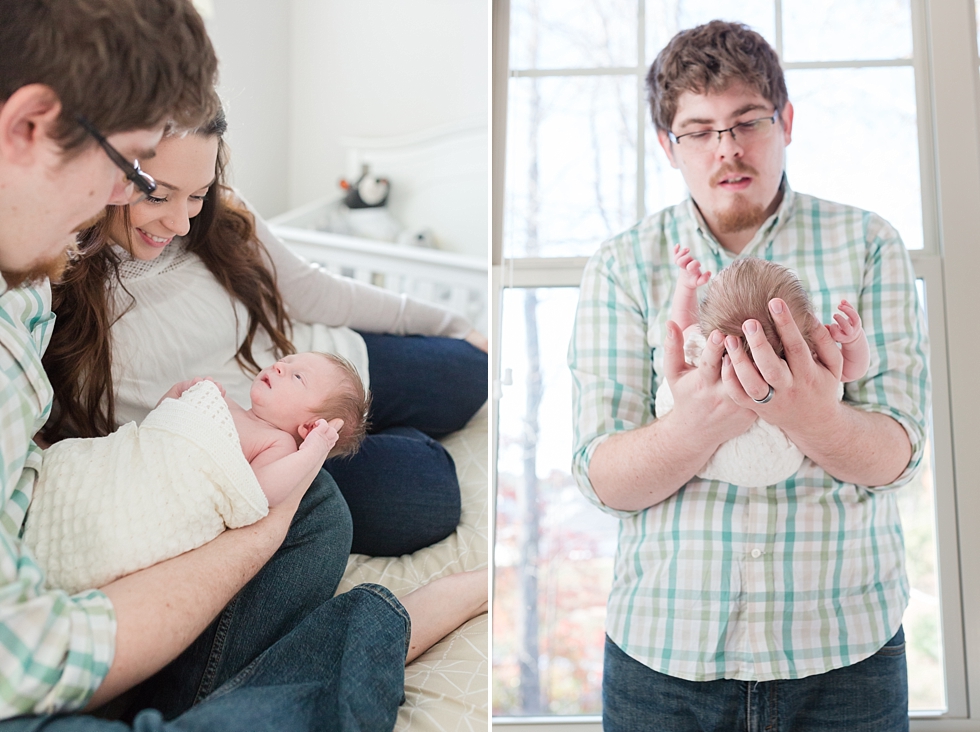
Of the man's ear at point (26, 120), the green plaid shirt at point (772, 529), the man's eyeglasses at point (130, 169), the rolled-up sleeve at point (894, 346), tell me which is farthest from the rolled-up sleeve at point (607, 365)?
the man's ear at point (26, 120)

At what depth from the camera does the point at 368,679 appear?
2.67 feet

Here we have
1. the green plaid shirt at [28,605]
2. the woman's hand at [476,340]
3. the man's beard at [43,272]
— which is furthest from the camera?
the woman's hand at [476,340]

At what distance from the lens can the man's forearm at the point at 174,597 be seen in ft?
2.34

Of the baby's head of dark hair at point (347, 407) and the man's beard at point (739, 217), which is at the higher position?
the man's beard at point (739, 217)

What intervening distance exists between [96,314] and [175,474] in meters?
0.23

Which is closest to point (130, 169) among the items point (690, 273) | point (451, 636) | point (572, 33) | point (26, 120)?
point (26, 120)

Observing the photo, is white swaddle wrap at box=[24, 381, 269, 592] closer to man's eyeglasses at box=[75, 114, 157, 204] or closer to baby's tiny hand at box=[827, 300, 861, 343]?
man's eyeglasses at box=[75, 114, 157, 204]

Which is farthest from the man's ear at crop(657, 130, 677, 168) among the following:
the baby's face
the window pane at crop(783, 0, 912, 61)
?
the baby's face

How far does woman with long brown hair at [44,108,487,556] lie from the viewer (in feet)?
2.77

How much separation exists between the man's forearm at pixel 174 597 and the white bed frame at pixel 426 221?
43 cm

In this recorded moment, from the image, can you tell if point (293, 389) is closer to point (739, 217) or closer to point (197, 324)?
point (197, 324)

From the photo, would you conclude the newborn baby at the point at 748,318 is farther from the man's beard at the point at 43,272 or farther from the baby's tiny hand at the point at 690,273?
the man's beard at the point at 43,272

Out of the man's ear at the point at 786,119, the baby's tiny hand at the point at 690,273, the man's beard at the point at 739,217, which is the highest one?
the man's ear at the point at 786,119

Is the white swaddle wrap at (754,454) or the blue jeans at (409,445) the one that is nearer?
the blue jeans at (409,445)
